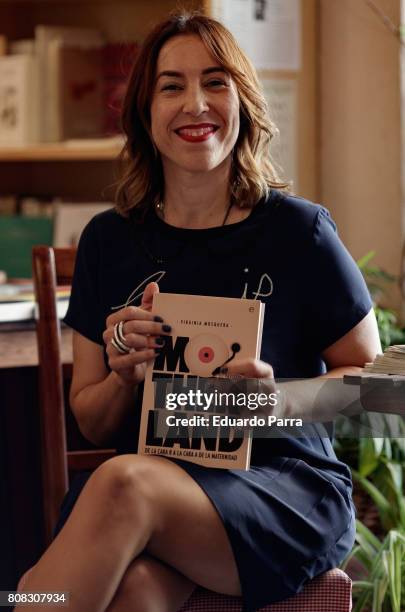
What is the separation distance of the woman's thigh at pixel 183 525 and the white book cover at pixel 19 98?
1.98m

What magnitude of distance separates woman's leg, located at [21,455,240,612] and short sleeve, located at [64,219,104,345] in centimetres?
37

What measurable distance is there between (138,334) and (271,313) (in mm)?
Result: 256

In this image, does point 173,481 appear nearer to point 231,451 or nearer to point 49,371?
point 231,451

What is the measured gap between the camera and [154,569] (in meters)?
1.31

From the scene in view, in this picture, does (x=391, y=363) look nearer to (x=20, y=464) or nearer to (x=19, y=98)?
(x=20, y=464)

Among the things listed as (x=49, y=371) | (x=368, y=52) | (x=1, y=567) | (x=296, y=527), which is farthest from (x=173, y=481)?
(x=368, y=52)

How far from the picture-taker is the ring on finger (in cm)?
139

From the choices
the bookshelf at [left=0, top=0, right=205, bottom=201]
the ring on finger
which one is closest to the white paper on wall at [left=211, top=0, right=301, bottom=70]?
the bookshelf at [left=0, top=0, right=205, bottom=201]

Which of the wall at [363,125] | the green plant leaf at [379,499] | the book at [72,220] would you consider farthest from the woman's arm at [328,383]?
the book at [72,220]

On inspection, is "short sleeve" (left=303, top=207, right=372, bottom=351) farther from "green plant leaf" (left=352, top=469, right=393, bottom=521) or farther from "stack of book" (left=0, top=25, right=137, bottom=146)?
"stack of book" (left=0, top=25, right=137, bottom=146)

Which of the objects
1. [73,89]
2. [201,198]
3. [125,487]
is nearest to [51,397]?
[201,198]

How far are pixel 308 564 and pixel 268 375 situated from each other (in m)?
0.28

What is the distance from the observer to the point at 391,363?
1255 mm

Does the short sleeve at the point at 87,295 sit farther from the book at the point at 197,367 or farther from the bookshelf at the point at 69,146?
the bookshelf at the point at 69,146
